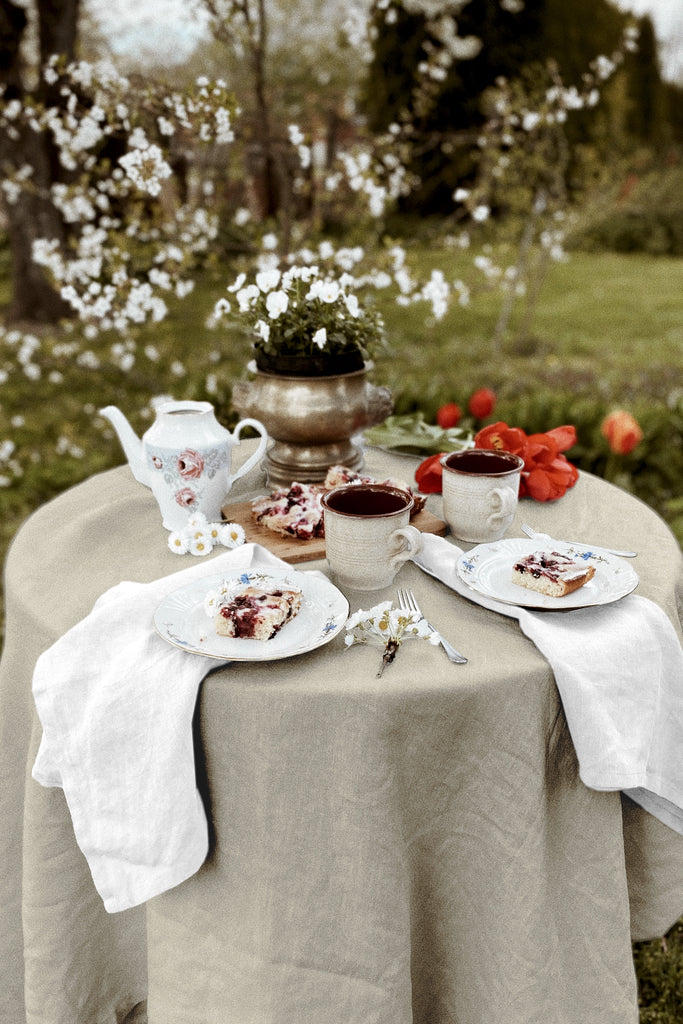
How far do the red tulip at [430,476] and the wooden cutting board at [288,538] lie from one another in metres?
0.13

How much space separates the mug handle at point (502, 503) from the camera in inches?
62.7

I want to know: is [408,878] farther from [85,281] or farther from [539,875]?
[85,281]

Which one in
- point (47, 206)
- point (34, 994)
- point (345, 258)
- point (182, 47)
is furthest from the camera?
point (182, 47)

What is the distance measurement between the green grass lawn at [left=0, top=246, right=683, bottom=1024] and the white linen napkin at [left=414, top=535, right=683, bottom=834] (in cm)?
113

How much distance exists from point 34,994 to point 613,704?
1.14 meters

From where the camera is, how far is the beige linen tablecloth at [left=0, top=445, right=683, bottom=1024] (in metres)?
1.26

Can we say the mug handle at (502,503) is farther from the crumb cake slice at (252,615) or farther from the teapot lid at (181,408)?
the teapot lid at (181,408)

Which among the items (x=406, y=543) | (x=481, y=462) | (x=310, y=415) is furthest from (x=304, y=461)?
(x=406, y=543)

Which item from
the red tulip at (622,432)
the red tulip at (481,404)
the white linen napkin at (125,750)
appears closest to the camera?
the white linen napkin at (125,750)

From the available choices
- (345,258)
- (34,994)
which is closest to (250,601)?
(34,994)

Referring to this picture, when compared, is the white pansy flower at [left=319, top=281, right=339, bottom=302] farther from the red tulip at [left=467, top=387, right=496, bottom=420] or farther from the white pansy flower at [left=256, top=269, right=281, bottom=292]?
the red tulip at [left=467, top=387, right=496, bottom=420]

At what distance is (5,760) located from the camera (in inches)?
66.1

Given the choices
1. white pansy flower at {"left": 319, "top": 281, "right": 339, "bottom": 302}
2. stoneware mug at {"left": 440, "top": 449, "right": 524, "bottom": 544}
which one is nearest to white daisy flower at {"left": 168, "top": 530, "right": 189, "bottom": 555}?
stoneware mug at {"left": 440, "top": 449, "right": 524, "bottom": 544}

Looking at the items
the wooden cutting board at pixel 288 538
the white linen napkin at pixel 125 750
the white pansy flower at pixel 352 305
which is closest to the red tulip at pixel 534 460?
the wooden cutting board at pixel 288 538
